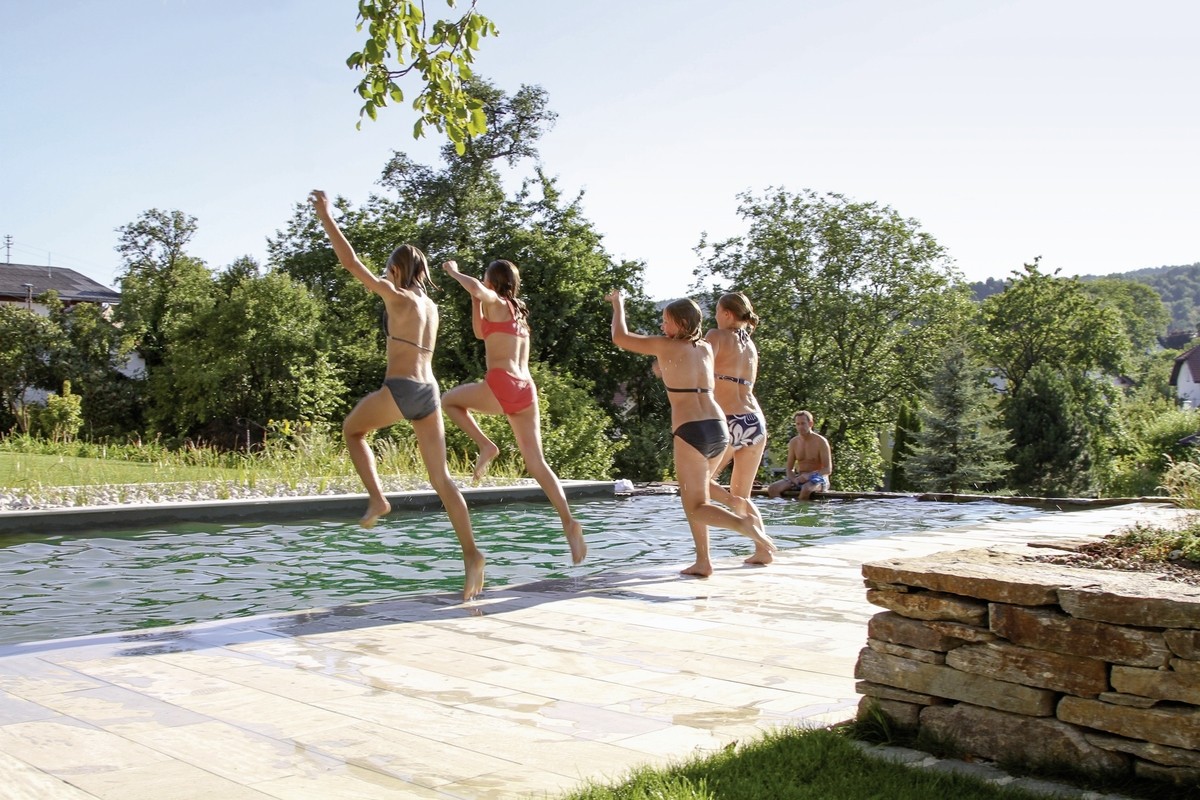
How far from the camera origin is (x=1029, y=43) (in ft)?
43.5

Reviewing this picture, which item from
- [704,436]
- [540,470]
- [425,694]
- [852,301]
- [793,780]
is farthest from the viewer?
[852,301]

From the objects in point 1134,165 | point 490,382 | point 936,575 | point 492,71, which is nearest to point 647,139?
point 1134,165

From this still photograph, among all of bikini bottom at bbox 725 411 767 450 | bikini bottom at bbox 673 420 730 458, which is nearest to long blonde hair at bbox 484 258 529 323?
bikini bottom at bbox 673 420 730 458

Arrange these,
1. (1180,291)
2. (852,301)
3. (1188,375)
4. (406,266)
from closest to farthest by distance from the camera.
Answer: (406,266), (852,301), (1188,375), (1180,291)

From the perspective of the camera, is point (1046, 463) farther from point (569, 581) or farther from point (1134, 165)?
point (569, 581)

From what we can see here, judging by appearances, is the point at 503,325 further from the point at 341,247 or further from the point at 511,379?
the point at 341,247

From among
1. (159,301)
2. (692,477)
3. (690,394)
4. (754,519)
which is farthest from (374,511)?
(159,301)

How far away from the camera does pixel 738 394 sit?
26.9 feet

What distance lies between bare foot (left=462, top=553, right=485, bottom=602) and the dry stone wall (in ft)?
10.7

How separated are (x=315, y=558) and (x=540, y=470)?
3.38 m

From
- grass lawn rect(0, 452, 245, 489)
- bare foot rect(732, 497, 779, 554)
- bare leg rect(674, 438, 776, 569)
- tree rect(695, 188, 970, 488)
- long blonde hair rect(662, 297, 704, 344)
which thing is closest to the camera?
bare leg rect(674, 438, 776, 569)

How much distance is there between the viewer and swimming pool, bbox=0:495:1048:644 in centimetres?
724

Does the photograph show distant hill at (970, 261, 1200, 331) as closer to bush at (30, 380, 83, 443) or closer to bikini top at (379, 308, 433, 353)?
bush at (30, 380, 83, 443)

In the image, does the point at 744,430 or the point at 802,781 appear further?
the point at 744,430
